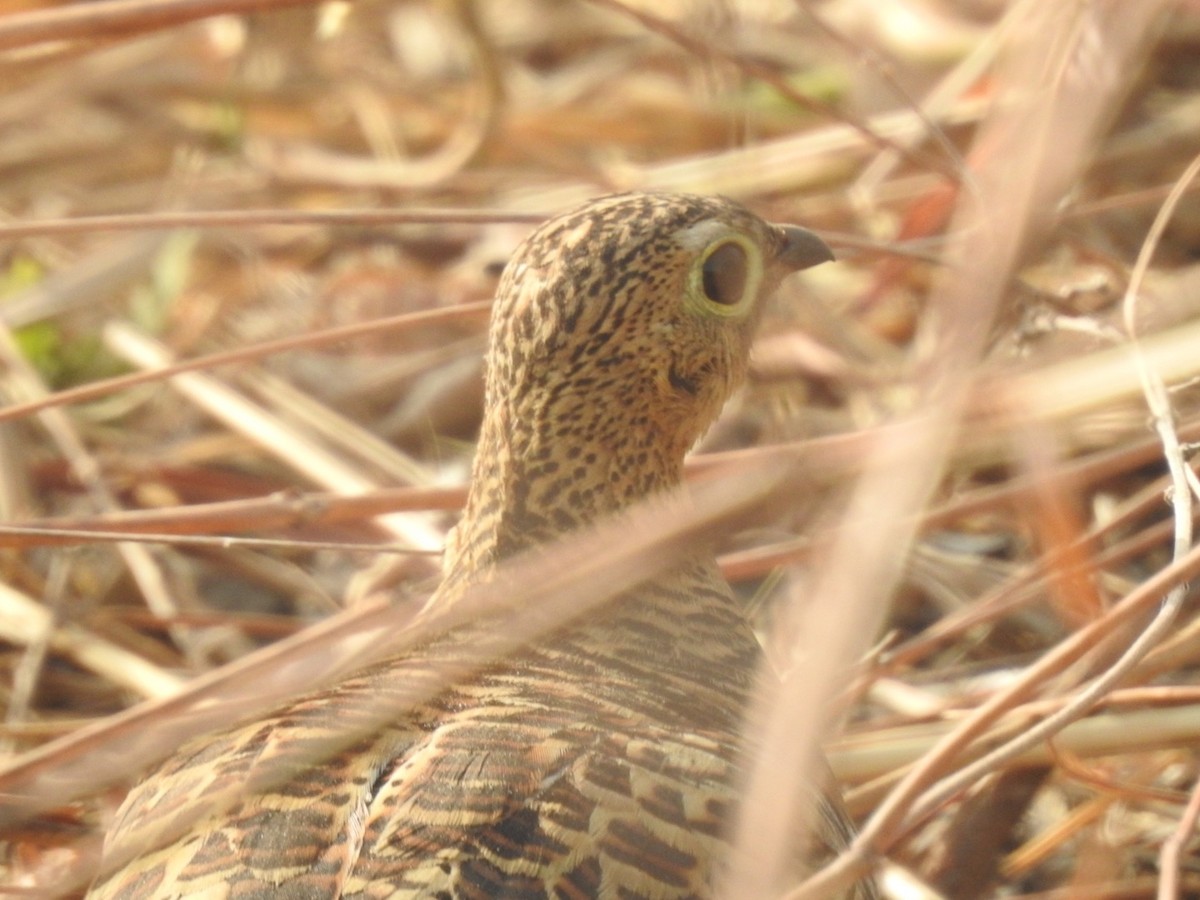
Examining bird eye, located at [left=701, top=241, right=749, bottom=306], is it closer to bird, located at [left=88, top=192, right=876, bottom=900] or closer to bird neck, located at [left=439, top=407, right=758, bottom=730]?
bird, located at [left=88, top=192, right=876, bottom=900]

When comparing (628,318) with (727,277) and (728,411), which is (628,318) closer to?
(727,277)

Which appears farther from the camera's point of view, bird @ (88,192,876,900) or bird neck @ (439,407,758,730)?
bird neck @ (439,407,758,730)

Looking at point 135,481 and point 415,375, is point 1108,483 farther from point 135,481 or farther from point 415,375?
point 135,481

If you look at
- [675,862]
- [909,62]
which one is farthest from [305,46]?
[675,862]

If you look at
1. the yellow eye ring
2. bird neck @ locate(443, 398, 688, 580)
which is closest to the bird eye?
the yellow eye ring

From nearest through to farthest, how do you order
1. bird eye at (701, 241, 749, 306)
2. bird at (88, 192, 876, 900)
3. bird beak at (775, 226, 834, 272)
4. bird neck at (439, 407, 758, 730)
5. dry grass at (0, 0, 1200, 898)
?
1. dry grass at (0, 0, 1200, 898)
2. bird at (88, 192, 876, 900)
3. bird neck at (439, 407, 758, 730)
4. bird eye at (701, 241, 749, 306)
5. bird beak at (775, 226, 834, 272)

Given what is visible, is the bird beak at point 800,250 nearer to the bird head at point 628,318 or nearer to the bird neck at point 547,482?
the bird head at point 628,318
